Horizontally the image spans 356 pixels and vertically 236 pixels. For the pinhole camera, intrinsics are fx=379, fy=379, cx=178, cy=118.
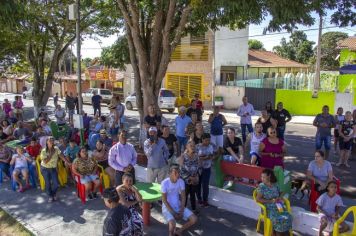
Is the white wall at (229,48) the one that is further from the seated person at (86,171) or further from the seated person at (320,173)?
the seated person at (320,173)

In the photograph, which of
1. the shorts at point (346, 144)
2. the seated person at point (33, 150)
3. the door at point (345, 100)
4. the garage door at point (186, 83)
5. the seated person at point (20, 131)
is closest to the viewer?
the seated person at point (33, 150)

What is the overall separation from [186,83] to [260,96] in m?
6.66

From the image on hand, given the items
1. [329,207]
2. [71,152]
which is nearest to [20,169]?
[71,152]

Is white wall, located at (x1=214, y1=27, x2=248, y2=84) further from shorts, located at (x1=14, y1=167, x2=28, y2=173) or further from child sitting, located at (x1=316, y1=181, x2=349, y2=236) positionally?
child sitting, located at (x1=316, y1=181, x2=349, y2=236)

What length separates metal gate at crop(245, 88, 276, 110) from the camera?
2450 centimetres

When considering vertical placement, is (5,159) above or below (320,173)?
below

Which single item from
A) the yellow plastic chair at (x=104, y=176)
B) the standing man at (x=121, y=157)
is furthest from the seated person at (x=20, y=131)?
the standing man at (x=121, y=157)

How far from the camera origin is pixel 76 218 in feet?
25.0

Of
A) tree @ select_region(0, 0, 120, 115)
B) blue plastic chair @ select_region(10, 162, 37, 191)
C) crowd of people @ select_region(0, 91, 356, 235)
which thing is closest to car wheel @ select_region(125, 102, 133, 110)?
tree @ select_region(0, 0, 120, 115)

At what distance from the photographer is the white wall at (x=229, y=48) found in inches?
1081

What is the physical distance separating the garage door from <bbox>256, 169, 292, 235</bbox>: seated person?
2224 centimetres

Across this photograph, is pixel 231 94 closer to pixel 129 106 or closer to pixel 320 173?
pixel 129 106

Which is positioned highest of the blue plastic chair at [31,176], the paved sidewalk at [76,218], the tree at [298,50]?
the tree at [298,50]

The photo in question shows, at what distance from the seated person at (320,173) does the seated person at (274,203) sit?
115 cm
